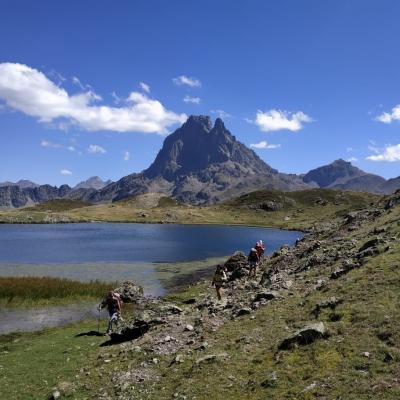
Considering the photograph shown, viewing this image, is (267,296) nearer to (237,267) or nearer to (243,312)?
(243,312)

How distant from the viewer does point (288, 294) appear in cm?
3017

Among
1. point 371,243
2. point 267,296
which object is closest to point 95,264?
point 371,243

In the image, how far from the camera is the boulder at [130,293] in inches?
2005

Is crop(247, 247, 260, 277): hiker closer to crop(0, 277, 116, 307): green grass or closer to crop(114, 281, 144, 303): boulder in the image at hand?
crop(114, 281, 144, 303): boulder

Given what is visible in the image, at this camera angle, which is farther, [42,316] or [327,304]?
[42,316]

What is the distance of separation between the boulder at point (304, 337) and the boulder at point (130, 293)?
102 ft

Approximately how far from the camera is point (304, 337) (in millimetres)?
21703

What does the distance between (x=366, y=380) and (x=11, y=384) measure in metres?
17.3

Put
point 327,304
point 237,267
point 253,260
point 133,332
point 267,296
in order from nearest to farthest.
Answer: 1. point 327,304
2. point 267,296
3. point 133,332
4. point 253,260
5. point 237,267

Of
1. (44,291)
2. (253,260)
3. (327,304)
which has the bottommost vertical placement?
(44,291)

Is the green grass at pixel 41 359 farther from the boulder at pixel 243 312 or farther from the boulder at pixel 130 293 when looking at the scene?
the boulder at pixel 130 293

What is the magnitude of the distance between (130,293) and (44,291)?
10.1 metres

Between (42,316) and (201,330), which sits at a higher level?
(201,330)

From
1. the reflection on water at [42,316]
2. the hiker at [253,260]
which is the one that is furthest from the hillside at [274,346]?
the hiker at [253,260]
